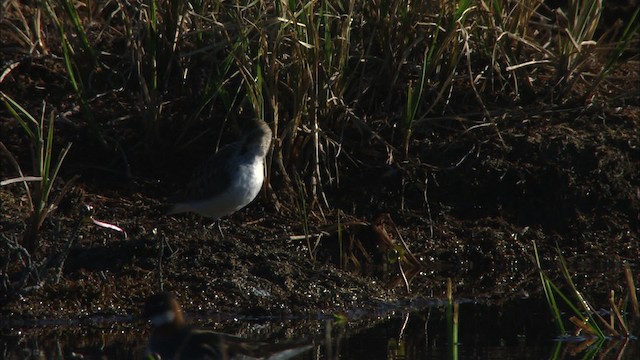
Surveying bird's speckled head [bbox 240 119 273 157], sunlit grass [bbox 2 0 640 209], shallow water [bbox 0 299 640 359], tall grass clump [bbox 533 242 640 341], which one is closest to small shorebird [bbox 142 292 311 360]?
shallow water [bbox 0 299 640 359]

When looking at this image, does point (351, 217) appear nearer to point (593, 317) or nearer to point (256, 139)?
point (256, 139)

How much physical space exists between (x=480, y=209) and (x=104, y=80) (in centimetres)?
282

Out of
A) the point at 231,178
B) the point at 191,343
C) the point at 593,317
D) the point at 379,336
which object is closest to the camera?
the point at 191,343

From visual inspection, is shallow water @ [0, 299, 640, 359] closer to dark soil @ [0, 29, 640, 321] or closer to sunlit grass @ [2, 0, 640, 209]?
dark soil @ [0, 29, 640, 321]

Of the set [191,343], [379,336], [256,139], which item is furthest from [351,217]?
[191,343]

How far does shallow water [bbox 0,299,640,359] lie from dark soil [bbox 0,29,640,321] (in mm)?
213

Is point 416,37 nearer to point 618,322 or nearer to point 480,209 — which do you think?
point 480,209

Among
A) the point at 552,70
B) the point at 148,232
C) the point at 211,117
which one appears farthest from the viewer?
the point at 552,70

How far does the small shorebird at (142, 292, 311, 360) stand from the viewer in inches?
234

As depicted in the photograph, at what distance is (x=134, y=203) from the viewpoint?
8.48 meters

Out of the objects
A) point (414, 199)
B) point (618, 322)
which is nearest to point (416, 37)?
point (414, 199)

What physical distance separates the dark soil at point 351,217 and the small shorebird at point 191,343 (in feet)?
2.94

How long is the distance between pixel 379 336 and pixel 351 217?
76.8 inches

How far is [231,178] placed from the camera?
7957mm
